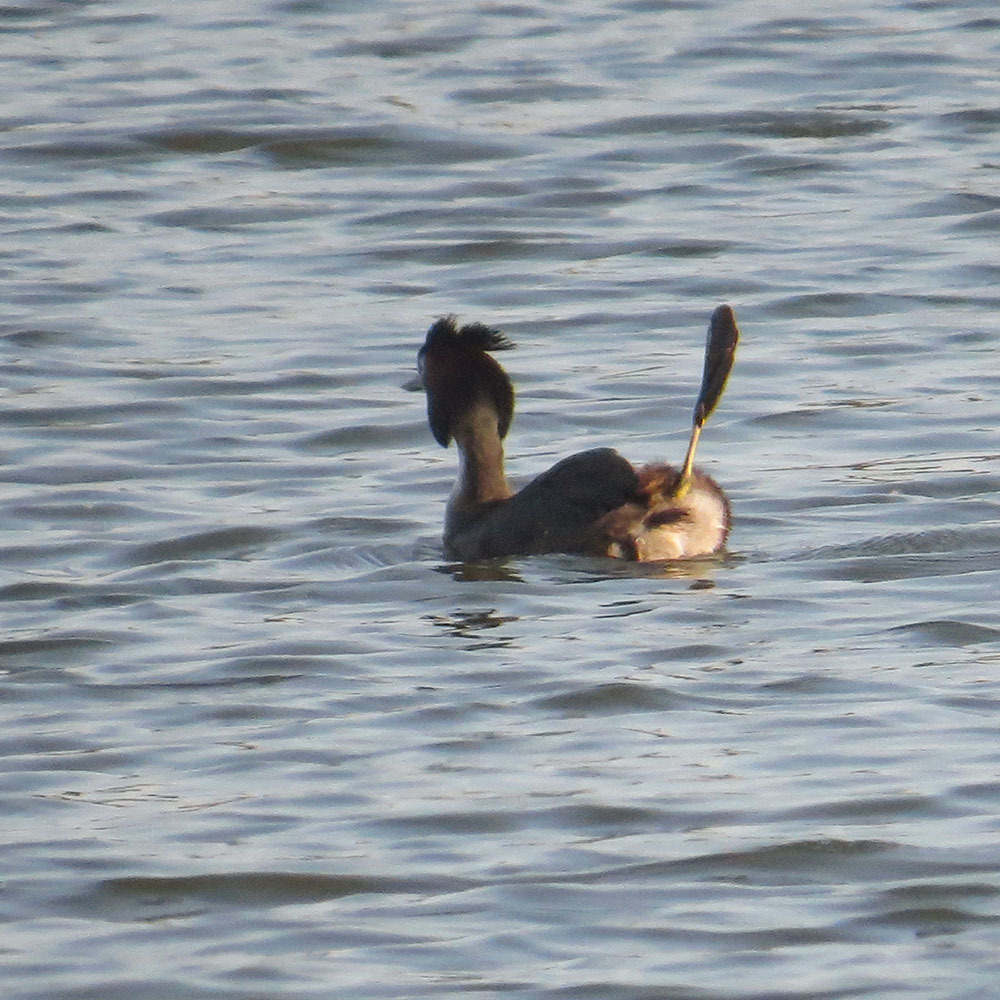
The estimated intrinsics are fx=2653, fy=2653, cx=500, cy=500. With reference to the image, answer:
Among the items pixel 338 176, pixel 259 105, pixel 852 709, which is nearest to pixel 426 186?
pixel 338 176

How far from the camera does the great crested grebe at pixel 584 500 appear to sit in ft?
29.6

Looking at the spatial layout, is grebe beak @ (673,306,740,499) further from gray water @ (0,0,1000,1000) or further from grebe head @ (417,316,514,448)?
grebe head @ (417,316,514,448)

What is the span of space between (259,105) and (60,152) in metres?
1.63

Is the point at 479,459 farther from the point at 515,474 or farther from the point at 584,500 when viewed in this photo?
the point at 515,474

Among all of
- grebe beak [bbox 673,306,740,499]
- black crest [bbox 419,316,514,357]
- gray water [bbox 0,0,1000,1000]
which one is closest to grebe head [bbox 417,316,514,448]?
black crest [bbox 419,316,514,357]

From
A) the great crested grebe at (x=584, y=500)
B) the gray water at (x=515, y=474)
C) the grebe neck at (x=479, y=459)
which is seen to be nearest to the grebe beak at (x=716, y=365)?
the great crested grebe at (x=584, y=500)

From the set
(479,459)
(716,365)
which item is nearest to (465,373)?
(479,459)

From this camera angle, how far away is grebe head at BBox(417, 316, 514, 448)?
9.74m

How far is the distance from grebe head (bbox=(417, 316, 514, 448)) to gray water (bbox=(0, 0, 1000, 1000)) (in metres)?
0.52

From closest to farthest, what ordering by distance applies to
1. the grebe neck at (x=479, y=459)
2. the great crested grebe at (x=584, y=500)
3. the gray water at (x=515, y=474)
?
the gray water at (x=515, y=474), the great crested grebe at (x=584, y=500), the grebe neck at (x=479, y=459)

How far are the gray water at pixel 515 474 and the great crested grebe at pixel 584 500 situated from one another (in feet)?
0.49

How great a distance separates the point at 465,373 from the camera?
9.81 m

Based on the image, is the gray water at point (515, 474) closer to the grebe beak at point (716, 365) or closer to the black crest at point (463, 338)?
the grebe beak at point (716, 365)

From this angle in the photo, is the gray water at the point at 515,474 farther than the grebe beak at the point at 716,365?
No
